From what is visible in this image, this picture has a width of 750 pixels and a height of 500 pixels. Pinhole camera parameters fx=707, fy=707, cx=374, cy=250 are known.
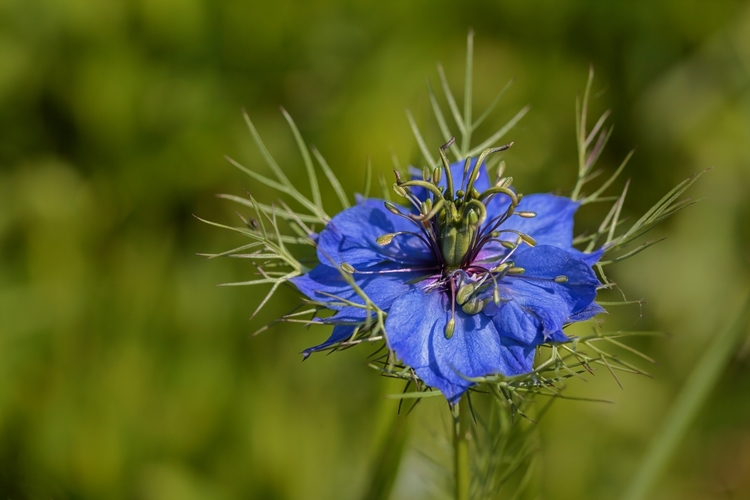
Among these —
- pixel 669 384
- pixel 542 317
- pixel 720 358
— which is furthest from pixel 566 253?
pixel 669 384

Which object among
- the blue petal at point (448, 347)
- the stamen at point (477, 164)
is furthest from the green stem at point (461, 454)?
the stamen at point (477, 164)

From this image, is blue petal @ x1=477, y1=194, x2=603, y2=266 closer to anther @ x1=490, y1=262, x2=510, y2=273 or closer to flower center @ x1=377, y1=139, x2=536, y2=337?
flower center @ x1=377, y1=139, x2=536, y2=337

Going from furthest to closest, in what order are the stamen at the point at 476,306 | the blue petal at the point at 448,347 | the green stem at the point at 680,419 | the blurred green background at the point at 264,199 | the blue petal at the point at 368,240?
the blurred green background at the point at 264,199, the green stem at the point at 680,419, the blue petal at the point at 368,240, the stamen at the point at 476,306, the blue petal at the point at 448,347

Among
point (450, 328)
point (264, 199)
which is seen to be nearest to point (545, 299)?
point (450, 328)

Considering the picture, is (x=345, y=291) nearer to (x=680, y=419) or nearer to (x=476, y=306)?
(x=476, y=306)

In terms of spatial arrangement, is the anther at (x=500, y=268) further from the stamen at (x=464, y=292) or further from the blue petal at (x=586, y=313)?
the blue petal at (x=586, y=313)

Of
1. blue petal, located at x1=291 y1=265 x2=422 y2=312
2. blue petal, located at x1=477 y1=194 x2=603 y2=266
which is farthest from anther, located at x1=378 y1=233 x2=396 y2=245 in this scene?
blue petal, located at x1=477 y1=194 x2=603 y2=266
